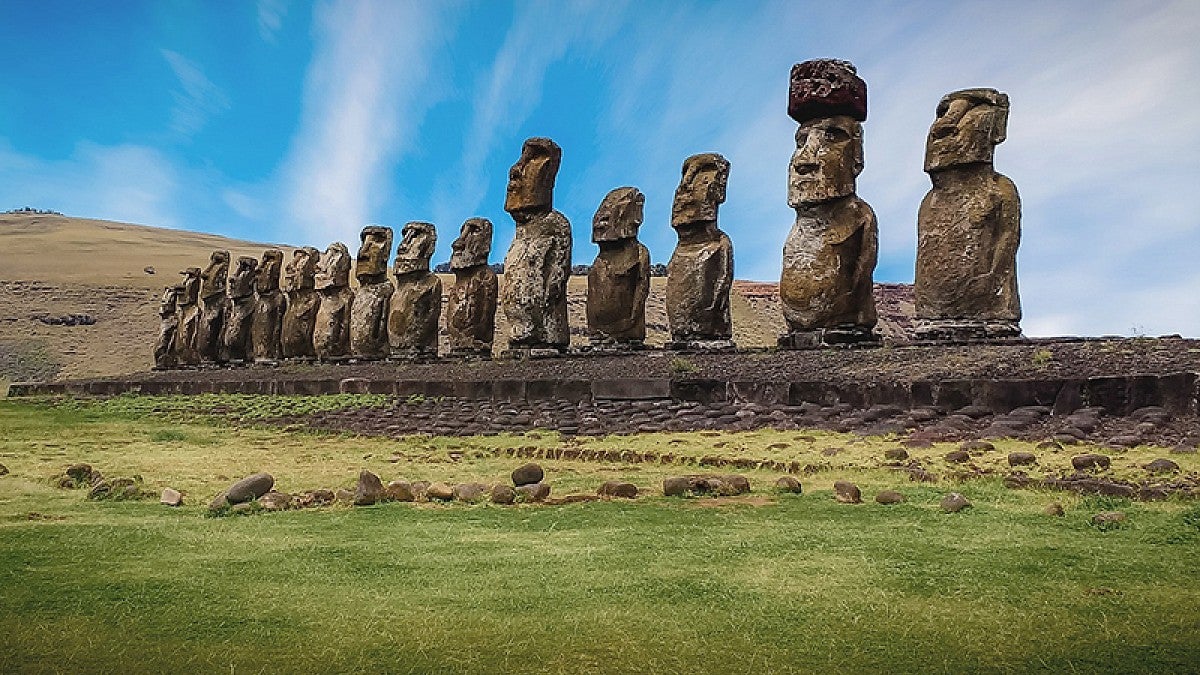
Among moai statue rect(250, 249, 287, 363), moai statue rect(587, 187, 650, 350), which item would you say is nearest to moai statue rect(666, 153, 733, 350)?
moai statue rect(587, 187, 650, 350)

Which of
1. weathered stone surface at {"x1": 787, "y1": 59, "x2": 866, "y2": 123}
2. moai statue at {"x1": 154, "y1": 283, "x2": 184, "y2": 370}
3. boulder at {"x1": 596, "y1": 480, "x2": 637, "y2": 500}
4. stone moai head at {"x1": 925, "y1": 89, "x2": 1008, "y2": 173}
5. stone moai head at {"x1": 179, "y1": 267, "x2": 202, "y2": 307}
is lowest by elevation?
boulder at {"x1": 596, "y1": 480, "x2": 637, "y2": 500}

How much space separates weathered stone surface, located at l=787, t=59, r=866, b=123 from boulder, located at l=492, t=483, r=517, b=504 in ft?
29.5

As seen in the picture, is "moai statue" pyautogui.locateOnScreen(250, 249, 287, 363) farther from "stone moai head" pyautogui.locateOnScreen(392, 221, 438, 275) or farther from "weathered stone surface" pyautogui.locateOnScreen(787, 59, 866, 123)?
"weathered stone surface" pyautogui.locateOnScreen(787, 59, 866, 123)

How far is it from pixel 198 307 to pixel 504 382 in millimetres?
18041

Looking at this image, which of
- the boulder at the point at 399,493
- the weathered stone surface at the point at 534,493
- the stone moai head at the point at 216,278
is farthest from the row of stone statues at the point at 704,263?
the boulder at the point at 399,493

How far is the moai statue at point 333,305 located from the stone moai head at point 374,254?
0.87 meters

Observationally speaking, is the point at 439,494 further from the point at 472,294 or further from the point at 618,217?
the point at 472,294

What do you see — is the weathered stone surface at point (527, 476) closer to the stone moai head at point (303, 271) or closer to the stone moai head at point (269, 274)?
the stone moai head at point (303, 271)

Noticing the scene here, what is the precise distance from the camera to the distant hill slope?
36.7m

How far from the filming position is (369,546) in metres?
4.11

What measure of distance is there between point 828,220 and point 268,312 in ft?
53.6

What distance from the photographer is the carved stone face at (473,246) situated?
18.6 meters

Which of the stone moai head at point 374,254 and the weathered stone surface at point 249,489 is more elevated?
the stone moai head at point 374,254

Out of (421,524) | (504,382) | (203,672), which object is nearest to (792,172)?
(504,382)
